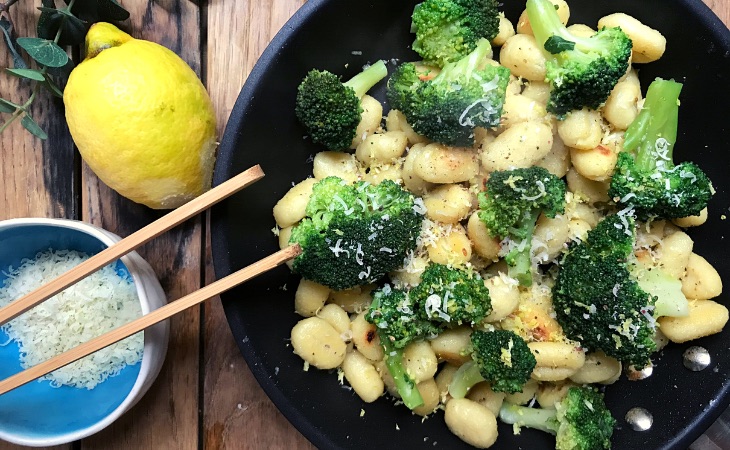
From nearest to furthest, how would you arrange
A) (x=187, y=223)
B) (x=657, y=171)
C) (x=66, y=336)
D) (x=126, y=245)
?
1. (x=126, y=245)
2. (x=657, y=171)
3. (x=66, y=336)
4. (x=187, y=223)

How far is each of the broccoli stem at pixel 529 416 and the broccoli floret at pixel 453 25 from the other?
78 centimetres

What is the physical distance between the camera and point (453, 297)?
4.03 ft

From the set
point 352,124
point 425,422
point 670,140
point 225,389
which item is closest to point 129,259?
point 225,389

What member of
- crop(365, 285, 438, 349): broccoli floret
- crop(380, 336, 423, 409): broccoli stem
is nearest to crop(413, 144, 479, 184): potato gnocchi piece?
crop(365, 285, 438, 349): broccoli floret

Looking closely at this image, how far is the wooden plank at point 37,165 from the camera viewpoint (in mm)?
1501

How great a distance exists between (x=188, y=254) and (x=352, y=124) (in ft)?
1.72

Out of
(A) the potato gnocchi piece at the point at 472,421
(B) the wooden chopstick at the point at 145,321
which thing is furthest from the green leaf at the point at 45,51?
(A) the potato gnocchi piece at the point at 472,421

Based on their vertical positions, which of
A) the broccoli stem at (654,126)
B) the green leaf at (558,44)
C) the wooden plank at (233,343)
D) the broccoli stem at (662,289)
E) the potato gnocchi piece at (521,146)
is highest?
the green leaf at (558,44)

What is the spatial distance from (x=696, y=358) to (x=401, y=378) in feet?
2.17

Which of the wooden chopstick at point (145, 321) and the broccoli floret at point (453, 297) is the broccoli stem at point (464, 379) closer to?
the broccoli floret at point (453, 297)

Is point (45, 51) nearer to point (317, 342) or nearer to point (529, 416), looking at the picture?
point (317, 342)

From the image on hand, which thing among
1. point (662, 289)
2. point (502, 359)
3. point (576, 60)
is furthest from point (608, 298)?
point (576, 60)

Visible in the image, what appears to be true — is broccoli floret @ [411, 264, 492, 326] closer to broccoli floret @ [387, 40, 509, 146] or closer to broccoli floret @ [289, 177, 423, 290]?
broccoli floret @ [289, 177, 423, 290]

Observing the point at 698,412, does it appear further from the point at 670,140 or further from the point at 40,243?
the point at 40,243
